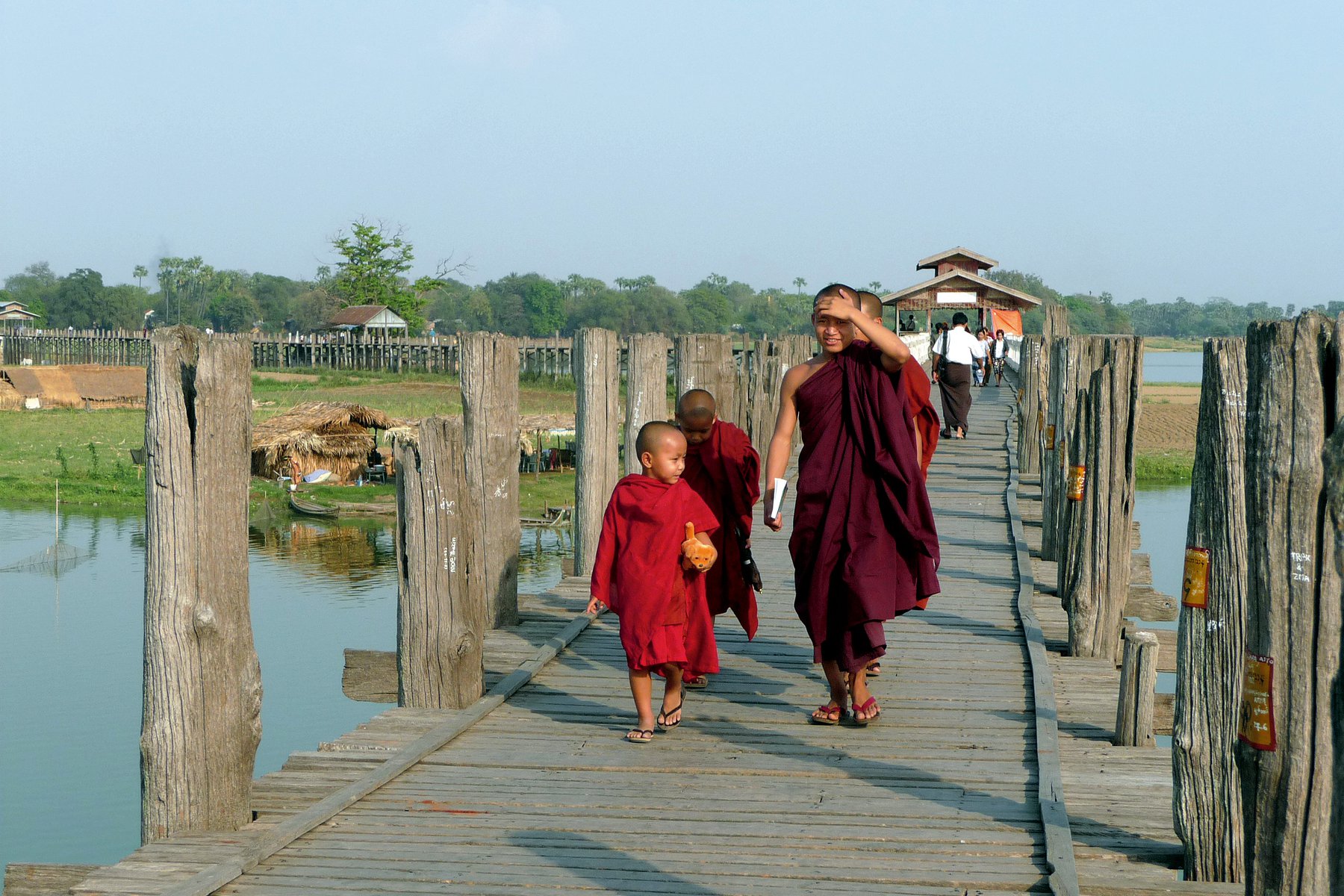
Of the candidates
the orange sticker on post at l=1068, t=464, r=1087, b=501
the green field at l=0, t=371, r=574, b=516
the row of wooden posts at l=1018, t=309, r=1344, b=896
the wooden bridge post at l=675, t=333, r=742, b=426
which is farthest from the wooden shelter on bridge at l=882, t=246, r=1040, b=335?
the row of wooden posts at l=1018, t=309, r=1344, b=896

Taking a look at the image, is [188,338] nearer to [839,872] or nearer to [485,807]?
[485,807]

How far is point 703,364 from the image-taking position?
9.98 m

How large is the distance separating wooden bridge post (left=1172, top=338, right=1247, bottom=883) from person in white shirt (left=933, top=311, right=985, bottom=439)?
32.0 ft

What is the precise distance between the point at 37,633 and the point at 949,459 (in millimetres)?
11168

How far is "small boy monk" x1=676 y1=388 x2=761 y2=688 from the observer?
5984mm

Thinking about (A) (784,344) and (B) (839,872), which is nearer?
(B) (839,872)

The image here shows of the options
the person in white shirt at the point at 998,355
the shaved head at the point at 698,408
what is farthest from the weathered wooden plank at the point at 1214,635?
the person in white shirt at the point at 998,355

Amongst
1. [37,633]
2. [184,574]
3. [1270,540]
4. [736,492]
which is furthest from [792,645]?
[37,633]

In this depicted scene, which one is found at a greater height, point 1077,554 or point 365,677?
point 1077,554

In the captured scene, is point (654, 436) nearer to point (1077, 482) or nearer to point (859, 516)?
point (859, 516)

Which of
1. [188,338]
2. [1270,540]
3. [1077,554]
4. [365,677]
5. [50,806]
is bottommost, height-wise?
[50,806]

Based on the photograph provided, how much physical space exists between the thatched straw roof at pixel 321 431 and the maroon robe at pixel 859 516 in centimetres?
2285

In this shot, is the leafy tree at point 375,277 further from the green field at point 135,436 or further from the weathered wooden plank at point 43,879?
the weathered wooden plank at point 43,879

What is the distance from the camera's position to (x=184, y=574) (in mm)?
4125
